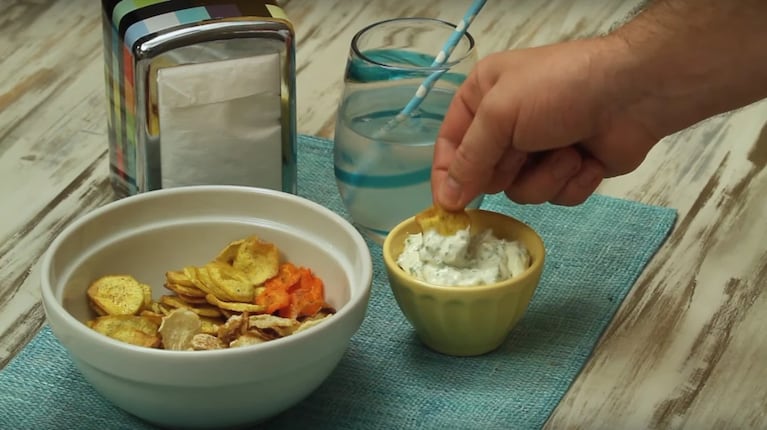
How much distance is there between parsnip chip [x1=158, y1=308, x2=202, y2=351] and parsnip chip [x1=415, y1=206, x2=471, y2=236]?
0.19 m

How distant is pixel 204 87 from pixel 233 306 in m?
0.22

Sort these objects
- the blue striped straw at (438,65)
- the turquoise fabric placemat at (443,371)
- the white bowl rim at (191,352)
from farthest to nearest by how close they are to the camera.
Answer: the blue striped straw at (438,65)
the turquoise fabric placemat at (443,371)
the white bowl rim at (191,352)

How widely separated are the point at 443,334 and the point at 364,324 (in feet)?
0.26

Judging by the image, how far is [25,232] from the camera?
110cm

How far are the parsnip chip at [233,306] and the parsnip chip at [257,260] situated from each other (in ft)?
0.10

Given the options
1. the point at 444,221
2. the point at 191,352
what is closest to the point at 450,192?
the point at 444,221

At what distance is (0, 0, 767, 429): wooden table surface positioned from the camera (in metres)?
0.93

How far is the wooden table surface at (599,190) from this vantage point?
0.93m

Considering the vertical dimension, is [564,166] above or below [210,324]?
above

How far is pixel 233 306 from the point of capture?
0.92 m

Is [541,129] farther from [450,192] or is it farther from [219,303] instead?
[219,303]

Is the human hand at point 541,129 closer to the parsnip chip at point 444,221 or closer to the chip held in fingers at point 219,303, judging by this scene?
the parsnip chip at point 444,221

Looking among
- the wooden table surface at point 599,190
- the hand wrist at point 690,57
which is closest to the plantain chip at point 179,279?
the wooden table surface at point 599,190

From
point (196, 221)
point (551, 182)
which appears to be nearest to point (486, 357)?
point (551, 182)
